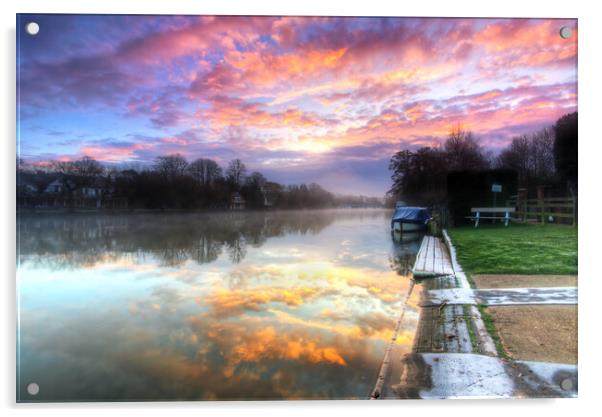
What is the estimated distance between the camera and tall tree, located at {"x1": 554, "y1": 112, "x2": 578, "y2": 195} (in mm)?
2246

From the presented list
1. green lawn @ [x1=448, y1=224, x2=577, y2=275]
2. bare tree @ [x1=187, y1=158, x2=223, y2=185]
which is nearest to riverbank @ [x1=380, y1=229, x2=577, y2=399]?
green lawn @ [x1=448, y1=224, x2=577, y2=275]

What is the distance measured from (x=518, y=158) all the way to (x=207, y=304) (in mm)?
2129

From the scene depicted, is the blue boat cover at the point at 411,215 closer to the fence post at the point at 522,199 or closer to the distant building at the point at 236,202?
the fence post at the point at 522,199

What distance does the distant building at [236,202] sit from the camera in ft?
7.68

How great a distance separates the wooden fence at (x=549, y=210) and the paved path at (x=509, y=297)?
0.43m

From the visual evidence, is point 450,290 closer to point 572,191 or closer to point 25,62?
point 572,191

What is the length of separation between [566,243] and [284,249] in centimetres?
177

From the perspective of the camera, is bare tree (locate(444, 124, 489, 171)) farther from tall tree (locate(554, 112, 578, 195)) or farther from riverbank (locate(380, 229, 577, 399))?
riverbank (locate(380, 229, 577, 399))

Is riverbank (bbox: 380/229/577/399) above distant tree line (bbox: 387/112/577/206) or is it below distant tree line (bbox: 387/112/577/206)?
below

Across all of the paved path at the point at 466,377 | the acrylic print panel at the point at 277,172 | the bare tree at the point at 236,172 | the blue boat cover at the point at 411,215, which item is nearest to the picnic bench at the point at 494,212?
the acrylic print panel at the point at 277,172

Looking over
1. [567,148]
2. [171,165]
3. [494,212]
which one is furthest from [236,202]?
[567,148]

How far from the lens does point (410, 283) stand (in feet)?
7.45

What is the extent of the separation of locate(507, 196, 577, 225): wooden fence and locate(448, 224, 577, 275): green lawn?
44 millimetres

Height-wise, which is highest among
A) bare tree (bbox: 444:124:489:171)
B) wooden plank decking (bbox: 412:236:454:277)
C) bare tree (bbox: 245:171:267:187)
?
bare tree (bbox: 444:124:489:171)
